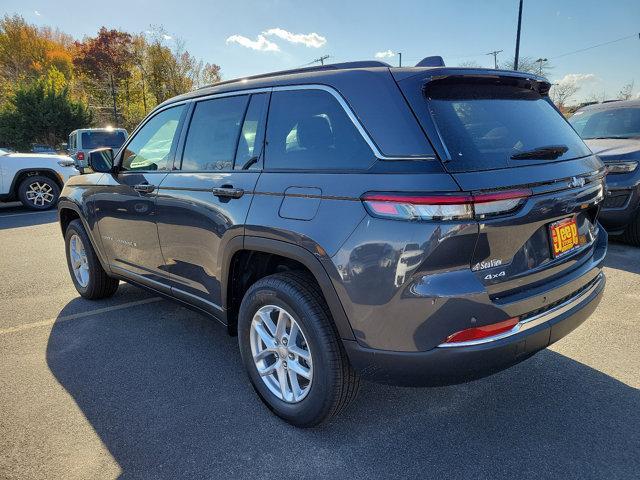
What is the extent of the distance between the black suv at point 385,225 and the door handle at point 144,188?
35 cm

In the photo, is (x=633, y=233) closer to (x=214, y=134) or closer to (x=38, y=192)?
(x=214, y=134)

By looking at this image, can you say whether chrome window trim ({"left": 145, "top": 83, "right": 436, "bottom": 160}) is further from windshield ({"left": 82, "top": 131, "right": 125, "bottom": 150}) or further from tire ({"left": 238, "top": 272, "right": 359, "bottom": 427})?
windshield ({"left": 82, "top": 131, "right": 125, "bottom": 150})

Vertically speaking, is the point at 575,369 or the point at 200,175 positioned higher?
the point at 200,175

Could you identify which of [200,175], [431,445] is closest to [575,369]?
[431,445]

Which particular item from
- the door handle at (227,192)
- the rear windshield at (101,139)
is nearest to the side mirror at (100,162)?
the door handle at (227,192)

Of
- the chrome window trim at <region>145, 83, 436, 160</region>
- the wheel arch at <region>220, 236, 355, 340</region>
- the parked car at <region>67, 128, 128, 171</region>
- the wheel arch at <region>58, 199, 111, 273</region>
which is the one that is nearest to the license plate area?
the chrome window trim at <region>145, 83, 436, 160</region>

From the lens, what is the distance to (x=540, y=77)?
8.70ft

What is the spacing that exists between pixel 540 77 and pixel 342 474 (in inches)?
93.2

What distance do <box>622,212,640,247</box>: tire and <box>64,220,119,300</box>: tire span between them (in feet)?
19.8

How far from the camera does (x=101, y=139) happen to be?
50.5ft

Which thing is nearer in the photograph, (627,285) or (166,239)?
(166,239)

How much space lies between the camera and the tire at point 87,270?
172 inches

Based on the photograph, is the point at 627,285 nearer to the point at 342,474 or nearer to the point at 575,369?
the point at 575,369

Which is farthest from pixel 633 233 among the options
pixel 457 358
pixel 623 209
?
pixel 457 358
